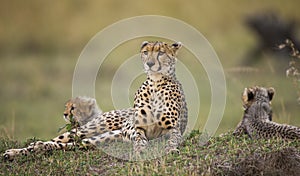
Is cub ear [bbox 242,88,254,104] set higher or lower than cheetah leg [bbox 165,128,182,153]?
higher

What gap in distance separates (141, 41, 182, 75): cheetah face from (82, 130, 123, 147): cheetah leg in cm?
69

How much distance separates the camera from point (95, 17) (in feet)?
61.5

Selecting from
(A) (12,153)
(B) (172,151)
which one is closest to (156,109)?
(B) (172,151)

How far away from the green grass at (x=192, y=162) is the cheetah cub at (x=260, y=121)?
212 millimetres

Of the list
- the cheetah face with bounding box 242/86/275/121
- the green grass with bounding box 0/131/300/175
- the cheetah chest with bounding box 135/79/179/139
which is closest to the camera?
the green grass with bounding box 0/131/300/175

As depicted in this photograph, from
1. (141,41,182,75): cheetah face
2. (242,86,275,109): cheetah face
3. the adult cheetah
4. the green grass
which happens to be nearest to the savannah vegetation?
the green grass

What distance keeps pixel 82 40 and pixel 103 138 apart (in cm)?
1052

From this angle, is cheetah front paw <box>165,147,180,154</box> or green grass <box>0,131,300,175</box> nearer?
green grass <box>0,131,300,175</box>

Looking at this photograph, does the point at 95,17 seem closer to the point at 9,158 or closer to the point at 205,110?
the point at 205,110

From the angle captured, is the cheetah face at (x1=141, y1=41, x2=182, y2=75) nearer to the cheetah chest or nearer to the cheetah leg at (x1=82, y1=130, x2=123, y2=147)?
the cheetah chest

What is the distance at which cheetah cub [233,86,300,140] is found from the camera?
24.6 ft

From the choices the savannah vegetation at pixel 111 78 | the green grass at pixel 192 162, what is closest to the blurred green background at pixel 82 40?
the savannah vegetation at pixel 111 78

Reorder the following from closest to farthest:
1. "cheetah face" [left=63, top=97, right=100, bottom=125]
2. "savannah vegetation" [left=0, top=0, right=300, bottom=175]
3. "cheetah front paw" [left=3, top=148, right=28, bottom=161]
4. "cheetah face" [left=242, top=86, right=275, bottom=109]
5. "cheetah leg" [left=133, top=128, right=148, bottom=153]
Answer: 1. "savannah vegetation" [left=0, top=0, right=300, bottom=175]
2. "cheetah leg" [left=133, top=128, right=148, bottom=153]
3. "cheetah front paw" [left=3, top=148, right=28, bottom=161]
4. "cheetah face" [left=242, top=86, right=275, bottom=109]
5. "cheetah face" [left=63, top=97, right=100, bottom=125]

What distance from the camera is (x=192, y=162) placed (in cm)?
677
